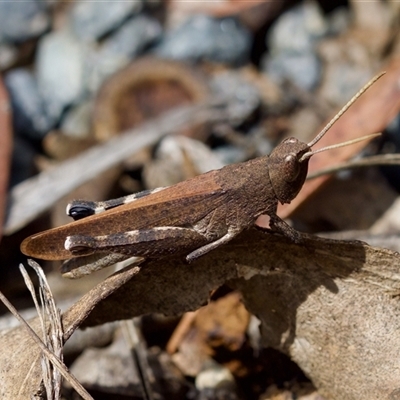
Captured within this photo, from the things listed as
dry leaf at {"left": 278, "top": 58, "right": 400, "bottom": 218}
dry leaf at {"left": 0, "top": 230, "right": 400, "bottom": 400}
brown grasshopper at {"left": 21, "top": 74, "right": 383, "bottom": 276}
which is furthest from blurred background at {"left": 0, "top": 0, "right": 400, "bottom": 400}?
brown grasshopper at {"left": 21, "top": 74, "right": 383, "bottom": 276}

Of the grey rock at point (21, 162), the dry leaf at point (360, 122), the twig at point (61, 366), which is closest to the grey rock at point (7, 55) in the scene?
the grey rock at point (21, 162)

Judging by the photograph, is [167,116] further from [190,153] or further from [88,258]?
[88,258]

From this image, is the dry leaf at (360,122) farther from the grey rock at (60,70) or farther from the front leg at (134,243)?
the grey rock at (60,70)

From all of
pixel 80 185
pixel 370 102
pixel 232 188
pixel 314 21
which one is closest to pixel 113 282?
pixel 232 188

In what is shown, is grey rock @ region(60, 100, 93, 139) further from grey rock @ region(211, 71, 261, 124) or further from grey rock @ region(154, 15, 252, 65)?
grey rock @ region(211, 71, 261, 124)

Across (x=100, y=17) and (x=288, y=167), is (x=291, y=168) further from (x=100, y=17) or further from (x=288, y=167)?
(x=100, y=17)

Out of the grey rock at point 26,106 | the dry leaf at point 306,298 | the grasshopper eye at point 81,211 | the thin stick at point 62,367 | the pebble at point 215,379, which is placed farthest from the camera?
the grey rock at point 26,106

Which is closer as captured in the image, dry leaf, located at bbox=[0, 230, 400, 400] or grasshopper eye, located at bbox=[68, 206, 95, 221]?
dry leaf, located at bbox=[0, 230, 400, 400]
